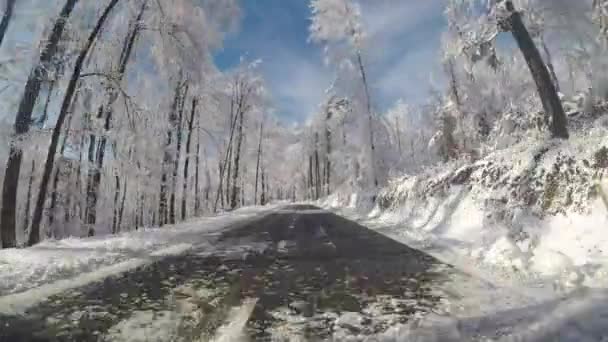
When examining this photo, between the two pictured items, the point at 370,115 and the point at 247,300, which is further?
the point at 370,115

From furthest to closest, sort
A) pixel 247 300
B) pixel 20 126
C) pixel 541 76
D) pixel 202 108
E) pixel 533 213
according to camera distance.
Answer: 1. pixel 202 108
2. pixel 541 76
3. pixel 20 126
4. pixel 533 213
5. pixel 247 300

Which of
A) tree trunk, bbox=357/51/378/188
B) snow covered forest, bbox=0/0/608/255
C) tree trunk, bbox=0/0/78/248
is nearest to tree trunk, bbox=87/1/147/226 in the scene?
snow covered forest, bbox=0/0/608/255

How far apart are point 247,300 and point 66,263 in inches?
158

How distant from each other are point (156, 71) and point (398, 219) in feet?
39.9

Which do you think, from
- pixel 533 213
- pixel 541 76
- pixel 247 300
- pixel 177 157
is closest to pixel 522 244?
pixel 533 213

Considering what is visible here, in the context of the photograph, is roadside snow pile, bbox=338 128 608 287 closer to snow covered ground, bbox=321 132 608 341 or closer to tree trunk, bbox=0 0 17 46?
snow covered ground, bbox=321 132 608 341

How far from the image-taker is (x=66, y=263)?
6.56m

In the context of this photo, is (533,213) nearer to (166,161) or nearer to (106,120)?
(106,120)

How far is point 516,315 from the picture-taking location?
3680 mm

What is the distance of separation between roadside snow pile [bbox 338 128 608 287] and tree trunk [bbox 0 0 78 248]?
9.89 m

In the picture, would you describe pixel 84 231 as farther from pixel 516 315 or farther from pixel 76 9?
pixel 516 315

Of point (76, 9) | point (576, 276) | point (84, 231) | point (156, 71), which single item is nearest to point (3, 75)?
point (76, 9)

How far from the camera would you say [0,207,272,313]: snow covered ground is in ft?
15.7

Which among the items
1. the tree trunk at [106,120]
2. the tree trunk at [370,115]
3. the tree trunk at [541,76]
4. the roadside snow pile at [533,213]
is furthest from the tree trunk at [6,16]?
the tree trunk at [370,115]
